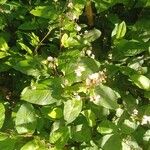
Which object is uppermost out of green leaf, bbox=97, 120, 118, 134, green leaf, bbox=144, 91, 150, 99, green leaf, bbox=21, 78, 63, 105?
green leaf, bbox=21, 78, 63, 105

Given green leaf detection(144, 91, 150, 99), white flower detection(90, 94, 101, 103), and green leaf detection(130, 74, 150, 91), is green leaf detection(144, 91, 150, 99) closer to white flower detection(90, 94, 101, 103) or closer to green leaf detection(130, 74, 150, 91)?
green leaf detection(130, 74, 150, 91)

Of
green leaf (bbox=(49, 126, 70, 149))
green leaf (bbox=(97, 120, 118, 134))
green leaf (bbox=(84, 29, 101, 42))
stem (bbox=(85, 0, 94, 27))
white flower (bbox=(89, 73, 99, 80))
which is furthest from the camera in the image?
stem (bbox=(85, 0, 94, 27))

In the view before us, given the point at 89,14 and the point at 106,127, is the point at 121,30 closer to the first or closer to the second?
the point at 89,14

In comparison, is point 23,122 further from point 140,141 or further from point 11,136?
point 140,141

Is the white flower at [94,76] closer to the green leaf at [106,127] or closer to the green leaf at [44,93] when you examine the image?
the green leaf at [44,93]

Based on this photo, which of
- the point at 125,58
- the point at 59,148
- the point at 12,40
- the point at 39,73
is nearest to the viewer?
the point at 59,148

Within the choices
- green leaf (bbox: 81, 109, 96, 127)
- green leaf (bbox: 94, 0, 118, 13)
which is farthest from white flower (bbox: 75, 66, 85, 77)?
green leaf (bbox: 94, 0, 118, 13)

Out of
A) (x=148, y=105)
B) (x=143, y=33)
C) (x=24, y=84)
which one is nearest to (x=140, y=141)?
(x=148, y=105)

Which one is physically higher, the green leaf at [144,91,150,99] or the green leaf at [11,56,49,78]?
the green leaf at [11,56,49,78]
